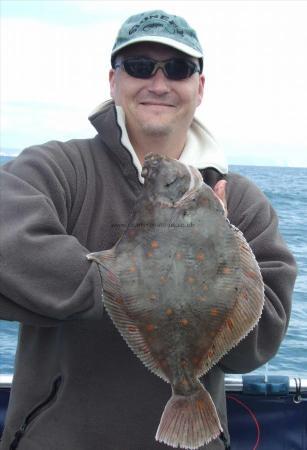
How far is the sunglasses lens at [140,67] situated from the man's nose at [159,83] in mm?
32

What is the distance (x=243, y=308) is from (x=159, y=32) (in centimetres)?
147

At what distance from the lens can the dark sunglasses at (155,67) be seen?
10.2ft

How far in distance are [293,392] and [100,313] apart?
7.02 feet

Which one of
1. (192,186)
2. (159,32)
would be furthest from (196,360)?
(159,32)

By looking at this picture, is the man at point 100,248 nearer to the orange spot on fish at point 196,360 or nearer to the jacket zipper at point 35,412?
the jacket zipper at point 35,412

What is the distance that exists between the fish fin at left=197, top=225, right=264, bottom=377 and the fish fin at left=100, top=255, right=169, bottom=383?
0.86ft

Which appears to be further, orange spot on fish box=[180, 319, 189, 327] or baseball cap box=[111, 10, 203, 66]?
baseball cap box=[111, 10, 203, 66]

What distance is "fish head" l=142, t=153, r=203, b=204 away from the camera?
2539 millimetres

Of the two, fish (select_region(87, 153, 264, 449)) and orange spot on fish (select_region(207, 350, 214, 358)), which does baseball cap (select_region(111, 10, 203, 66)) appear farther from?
orange spot on fish (select_region(207, 350, 214, 358))

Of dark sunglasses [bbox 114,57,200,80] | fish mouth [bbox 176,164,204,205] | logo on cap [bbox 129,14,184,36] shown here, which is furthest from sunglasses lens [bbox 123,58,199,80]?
fish mouth [bbox 176,164,204,205]

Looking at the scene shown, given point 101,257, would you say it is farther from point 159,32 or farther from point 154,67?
point 159,32

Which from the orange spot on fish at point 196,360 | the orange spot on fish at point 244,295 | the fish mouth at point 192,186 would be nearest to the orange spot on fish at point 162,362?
the orange spot on fish at point 196,360

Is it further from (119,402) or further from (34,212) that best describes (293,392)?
(34,212)

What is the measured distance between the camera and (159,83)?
3119mm
